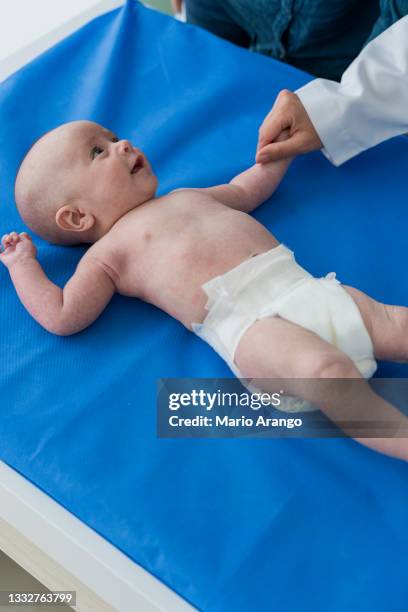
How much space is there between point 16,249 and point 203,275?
0.36m

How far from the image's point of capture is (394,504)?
3.47 ft

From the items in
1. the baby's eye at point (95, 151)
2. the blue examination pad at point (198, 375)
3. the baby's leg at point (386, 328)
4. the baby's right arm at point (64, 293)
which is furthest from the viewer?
the baby's eye at point (95, 151)

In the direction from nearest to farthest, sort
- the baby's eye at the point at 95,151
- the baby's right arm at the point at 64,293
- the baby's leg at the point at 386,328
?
the baby's leg at the point at 386,328 → the baby's right arm at the point at 64,293 → the baby's eye at the point at 95,151

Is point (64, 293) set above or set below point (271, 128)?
below

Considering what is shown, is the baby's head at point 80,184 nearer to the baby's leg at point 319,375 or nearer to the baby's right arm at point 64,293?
the baby's right arm at point 64,293

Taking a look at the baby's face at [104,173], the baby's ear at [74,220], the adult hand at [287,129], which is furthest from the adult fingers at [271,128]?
the baby's ear at [74,220]

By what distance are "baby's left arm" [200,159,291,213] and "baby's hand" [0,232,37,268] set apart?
324 millimetres

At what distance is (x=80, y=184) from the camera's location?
1.32 m

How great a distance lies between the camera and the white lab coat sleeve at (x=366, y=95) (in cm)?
143

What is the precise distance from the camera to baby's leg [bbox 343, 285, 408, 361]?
1.13 metres

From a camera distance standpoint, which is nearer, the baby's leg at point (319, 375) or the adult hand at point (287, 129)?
the baby's leg at point (319, 375)

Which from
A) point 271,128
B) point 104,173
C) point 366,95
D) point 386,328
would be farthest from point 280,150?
point 386,328

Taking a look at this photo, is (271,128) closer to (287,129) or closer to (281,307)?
(287,129)

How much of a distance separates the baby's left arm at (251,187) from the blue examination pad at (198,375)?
3 centimetres
